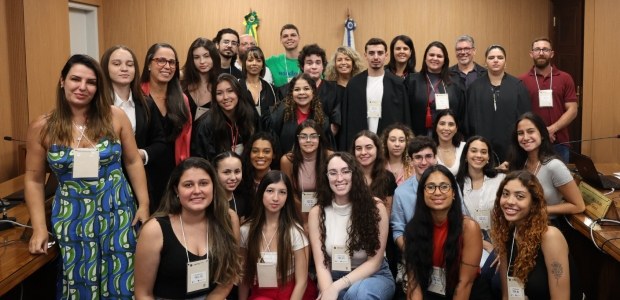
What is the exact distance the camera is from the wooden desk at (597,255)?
3033mm

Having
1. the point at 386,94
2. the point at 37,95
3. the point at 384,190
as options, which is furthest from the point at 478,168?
the point at 37,95

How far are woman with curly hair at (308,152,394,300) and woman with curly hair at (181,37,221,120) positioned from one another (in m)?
1.12

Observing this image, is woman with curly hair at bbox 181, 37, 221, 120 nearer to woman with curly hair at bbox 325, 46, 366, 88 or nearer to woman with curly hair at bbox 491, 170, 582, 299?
woman with curly hair at bbox 325, 46, 366, 88

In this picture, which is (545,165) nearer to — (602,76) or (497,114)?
(497,114)

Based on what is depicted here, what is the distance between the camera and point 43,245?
8.40ft

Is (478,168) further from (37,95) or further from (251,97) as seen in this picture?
(37,95)

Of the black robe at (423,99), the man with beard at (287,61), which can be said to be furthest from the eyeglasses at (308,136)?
the man with beard at (287,61)

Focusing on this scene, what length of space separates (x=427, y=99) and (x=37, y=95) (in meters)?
3.27

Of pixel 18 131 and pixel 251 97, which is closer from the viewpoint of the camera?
pixel 251 97

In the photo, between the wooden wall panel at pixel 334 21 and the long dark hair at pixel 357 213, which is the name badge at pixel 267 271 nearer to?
the long dark hair at pixel 357 213

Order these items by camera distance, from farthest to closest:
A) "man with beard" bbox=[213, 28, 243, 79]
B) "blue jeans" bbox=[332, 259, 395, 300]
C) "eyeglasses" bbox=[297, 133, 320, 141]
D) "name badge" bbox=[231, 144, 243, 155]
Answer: "man with beard" bbox=[213, 28, 243, 79] < "name badge" bbox=[231, 144, 243, 155] < "eyeglasses" bbox=[297, 133, 320, 141] < "blue jeans" bbox=[332, 259, 395, 300]

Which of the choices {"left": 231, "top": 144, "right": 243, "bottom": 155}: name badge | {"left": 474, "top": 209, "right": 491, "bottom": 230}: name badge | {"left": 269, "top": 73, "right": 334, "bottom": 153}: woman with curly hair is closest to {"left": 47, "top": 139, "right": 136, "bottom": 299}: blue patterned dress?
{"left": 231, "top": 144, "right": 243, "bottom": 155}: name badge

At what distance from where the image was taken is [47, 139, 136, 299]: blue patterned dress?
254cm

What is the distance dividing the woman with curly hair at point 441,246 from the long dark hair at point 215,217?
872mm
